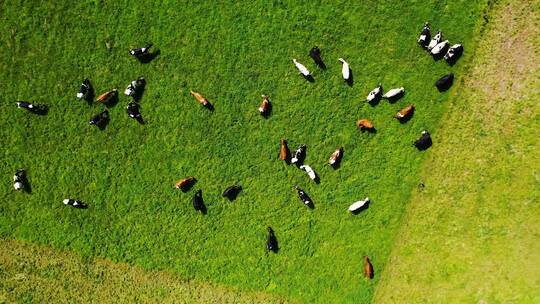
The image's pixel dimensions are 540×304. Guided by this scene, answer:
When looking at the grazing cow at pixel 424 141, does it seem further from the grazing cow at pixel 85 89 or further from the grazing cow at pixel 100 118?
the grazing cow at pixel 85 89

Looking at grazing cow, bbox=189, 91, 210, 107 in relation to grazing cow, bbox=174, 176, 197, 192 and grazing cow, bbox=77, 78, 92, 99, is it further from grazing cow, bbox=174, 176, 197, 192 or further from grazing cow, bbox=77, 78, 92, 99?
grazing cow, bbox=77, 78, 92, 99

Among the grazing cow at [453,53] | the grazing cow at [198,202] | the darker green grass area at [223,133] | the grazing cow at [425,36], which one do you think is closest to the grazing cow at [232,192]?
the darker green grass area at [223,133]

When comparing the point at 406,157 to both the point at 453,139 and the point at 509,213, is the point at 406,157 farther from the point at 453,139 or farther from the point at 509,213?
the point at 509,213

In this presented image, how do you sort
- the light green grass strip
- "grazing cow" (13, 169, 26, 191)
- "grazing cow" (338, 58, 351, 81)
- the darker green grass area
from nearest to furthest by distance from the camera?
the light green grass strip, "grazing cow" (338, 58, 351, 81), the darker green grass area, "grazing cow" (13, 169, 26, 191)

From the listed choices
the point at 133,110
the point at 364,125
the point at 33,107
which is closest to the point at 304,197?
the point at 364,125

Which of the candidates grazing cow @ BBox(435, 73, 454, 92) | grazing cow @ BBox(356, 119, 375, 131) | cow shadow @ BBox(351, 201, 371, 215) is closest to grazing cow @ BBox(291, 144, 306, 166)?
grazing cow @ BBox(356, 119, 375, 131)

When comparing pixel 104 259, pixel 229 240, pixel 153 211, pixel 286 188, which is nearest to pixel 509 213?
pixel 286 188
